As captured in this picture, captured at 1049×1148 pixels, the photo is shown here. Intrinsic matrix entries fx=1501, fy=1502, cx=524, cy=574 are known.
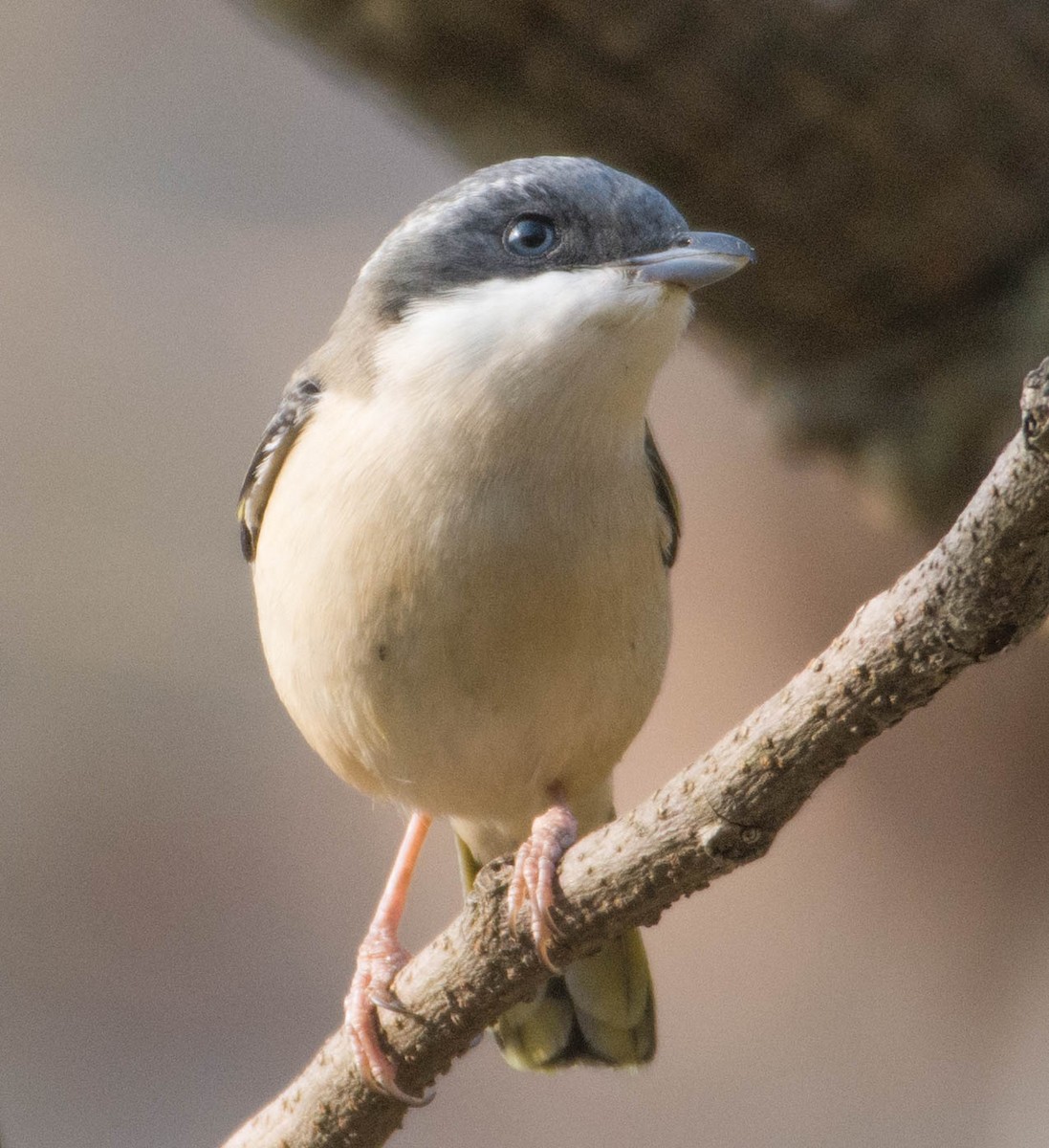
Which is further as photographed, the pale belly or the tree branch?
the pale belly

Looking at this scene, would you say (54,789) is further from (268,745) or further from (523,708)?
(523,708)

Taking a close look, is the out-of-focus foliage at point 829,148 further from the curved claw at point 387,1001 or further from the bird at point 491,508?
the curved claw at point 387,1001

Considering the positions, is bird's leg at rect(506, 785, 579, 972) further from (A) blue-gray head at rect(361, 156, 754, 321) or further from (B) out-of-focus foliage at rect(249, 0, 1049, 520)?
(B) out-of-focus foliage at rect(249, 0, 1049, 520)

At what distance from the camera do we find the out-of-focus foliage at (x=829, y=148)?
16.8 ft

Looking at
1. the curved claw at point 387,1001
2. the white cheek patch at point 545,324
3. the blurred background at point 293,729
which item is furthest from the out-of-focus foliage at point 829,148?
the curved claw at point 387,1001

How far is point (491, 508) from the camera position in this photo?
9.81ft

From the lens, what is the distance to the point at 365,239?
7.64 meters

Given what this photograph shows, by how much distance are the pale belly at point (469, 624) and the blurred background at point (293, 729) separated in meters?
2.68

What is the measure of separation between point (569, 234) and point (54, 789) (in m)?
5.47

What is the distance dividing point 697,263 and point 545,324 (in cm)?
32

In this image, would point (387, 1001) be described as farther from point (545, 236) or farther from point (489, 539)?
point (545, 236)

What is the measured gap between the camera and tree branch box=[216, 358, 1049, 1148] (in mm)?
1867

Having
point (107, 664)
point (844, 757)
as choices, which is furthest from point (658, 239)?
point (107, 664)

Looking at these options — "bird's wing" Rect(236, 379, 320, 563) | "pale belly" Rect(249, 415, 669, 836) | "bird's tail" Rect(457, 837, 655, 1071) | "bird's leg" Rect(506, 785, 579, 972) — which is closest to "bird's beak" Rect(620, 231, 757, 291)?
"pale belly" Rect(249, 415, 669, 836)
